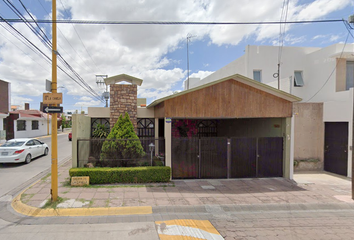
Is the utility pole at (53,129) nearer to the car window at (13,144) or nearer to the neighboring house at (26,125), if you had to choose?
the car window at (13,144)

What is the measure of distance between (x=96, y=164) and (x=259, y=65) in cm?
1265

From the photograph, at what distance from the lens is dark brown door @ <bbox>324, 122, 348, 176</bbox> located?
29.8 feet

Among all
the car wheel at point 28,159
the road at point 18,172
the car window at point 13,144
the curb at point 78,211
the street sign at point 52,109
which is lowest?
the road at point 18,172

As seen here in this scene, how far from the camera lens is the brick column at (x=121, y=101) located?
977 centimetres

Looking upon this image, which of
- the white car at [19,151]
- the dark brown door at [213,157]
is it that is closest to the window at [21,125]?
the white car at [19,151]

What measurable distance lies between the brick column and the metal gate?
343 centimetres

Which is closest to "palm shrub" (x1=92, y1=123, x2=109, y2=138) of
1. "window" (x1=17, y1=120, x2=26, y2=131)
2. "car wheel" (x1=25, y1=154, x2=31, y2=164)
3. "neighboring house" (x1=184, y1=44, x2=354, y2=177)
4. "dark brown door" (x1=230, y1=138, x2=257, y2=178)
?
"car wheel" (x1=25, y1=154, x2=31, y2=164)

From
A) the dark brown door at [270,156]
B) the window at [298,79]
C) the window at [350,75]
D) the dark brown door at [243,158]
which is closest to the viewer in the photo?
the dark brown door at [243,158]

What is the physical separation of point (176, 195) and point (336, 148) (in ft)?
28.0

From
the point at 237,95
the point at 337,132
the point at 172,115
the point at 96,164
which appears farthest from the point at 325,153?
the point at 96,164

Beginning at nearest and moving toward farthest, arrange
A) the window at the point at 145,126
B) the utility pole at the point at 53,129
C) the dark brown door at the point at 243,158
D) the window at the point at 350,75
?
the utility pole at the point at 53,129, the dark brown door at the point at 243,158, the window at the point at 145,126, the window at the point at 350,75

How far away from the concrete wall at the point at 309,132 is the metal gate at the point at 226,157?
235 cm

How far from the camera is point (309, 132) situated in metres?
10.1

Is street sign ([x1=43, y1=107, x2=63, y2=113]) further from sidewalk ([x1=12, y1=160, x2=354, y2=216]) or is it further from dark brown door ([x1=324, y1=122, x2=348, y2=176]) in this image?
dark brown door ([x1=324, y1=122, x2=348, y2=176])
